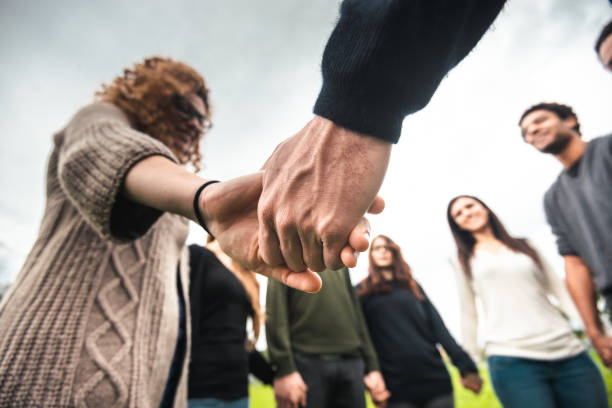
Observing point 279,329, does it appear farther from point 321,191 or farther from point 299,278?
point 321,191

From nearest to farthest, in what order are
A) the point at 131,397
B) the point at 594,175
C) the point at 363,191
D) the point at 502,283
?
the point at 363,191 → the point at 131,397 → the point at 594,175 → the point at 502,283

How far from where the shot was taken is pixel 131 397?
38.6 inches

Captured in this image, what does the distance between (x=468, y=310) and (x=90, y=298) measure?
331cm

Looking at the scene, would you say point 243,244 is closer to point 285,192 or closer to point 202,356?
point 285,192

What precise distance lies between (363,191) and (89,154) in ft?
2.76

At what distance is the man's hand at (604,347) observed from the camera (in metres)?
2.40

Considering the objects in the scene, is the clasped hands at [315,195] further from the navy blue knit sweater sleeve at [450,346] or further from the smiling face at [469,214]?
the navy blue knit sweater sleeve at [450,346]

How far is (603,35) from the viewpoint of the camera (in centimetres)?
244

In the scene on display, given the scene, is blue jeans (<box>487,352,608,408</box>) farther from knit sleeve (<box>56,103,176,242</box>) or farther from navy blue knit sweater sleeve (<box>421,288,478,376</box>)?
knit sleeve (<box>56,103,176,242</box>)

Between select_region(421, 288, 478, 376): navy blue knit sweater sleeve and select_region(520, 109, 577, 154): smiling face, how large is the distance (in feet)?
6.52

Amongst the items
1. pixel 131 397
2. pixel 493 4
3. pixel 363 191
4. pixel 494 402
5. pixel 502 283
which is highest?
pixel 493 4

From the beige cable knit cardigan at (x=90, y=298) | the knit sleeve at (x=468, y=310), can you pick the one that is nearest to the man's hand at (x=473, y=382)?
the knit sleeve at (x=468, y=310)

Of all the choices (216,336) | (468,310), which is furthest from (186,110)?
(468,310)

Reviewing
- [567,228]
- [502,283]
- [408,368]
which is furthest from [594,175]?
[408,368]
